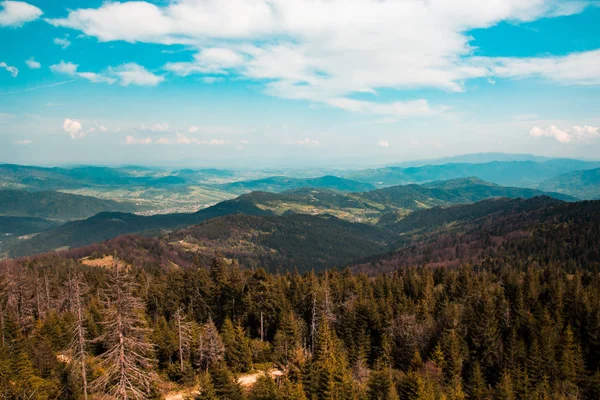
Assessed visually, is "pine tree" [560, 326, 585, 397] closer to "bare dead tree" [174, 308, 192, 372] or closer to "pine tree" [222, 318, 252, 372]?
"pine tree" [222, 318, 252, 372]

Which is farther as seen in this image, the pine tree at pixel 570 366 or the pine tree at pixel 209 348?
the pine tree at pixel 570 366

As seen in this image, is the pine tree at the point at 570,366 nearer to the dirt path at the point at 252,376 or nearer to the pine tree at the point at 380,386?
the pine tree at the point at 380,386

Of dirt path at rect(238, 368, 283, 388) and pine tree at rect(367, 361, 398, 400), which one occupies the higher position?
pine tree at rect(367, 361, 398, 400)

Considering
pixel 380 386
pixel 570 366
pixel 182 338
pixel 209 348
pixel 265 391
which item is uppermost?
pixel 182 338

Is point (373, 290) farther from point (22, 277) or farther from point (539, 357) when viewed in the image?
point (22, 277)

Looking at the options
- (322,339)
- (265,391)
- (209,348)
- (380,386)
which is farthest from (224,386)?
(380,386)

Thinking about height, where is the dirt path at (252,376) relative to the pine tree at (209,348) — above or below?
below

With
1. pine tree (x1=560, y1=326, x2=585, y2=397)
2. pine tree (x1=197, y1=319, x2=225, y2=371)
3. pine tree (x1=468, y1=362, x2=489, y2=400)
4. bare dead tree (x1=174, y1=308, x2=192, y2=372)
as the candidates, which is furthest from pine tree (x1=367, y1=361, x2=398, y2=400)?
pine tree (x1=560, y1=326, x2=585, y2=397)

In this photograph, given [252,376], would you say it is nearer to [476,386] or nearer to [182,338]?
[182,338]

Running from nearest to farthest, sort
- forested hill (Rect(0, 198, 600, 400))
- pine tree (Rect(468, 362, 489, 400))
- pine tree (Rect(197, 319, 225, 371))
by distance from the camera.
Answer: forested hill (Rect(0, 198, 600, 400))
pine tree (Rect(468, 362, 489, 400))
pine tree (Rect(197, 319, 225, 371))

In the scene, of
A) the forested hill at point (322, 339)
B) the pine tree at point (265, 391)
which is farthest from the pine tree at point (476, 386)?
the pine tree at point (265, 391)

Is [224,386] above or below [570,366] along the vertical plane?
above
